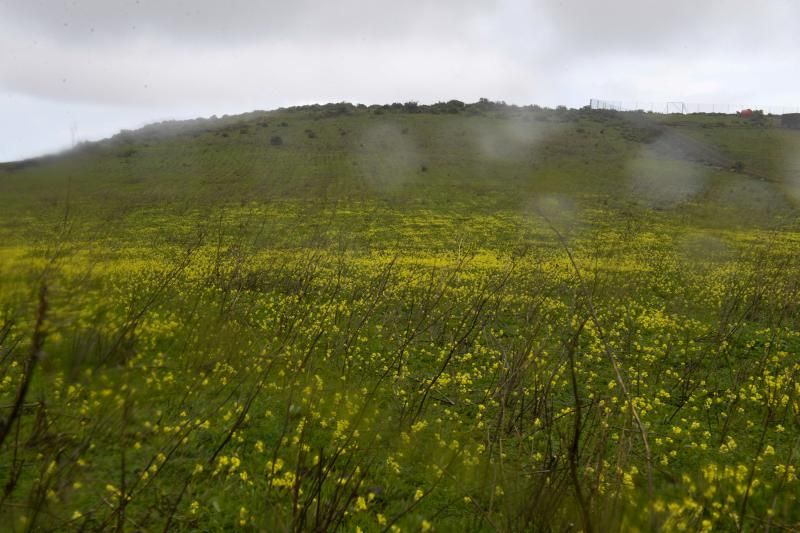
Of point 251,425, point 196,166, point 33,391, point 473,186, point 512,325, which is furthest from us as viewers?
point 473,186

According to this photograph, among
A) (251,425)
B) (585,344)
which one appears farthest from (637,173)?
(251,425)

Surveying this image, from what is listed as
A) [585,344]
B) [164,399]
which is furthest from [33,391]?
[585,344]

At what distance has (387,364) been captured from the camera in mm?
6914

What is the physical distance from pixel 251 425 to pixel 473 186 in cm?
3570

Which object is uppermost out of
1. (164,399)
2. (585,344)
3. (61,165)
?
(61,165)

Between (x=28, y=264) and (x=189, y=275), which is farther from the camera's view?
(x=189, y=275)

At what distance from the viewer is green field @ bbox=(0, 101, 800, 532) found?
5.61ft

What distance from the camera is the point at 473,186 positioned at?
39281 mm

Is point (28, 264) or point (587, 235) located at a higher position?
point (28, 264)

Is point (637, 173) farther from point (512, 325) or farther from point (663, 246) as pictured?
point (512, 325)

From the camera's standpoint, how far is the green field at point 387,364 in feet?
5.61

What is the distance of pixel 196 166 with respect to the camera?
120 ft

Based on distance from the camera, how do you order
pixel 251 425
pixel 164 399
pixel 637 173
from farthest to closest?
pixel 637 173, pixel 251 425, pixel 164 399

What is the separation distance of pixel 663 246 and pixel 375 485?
20.3 m
